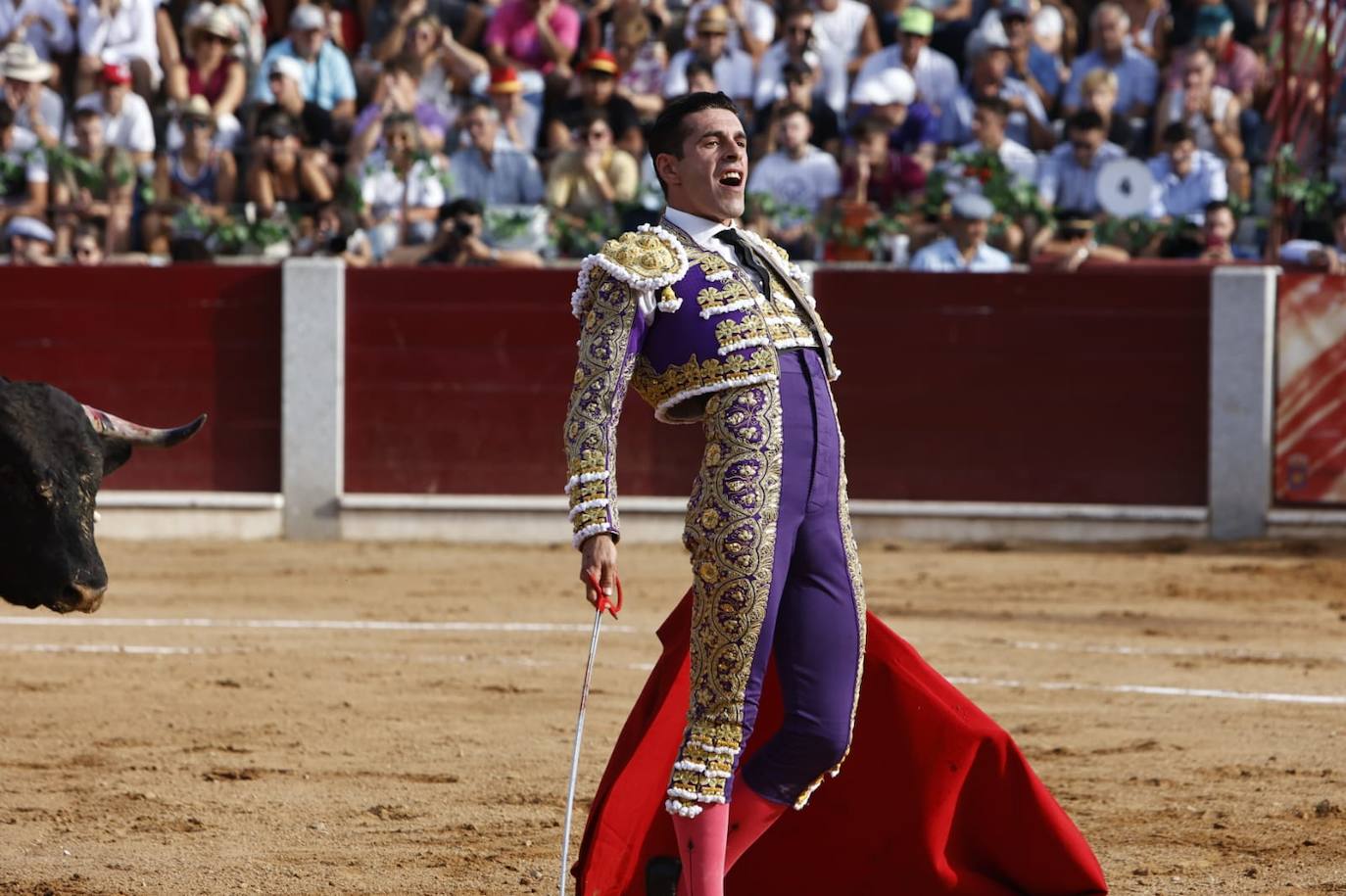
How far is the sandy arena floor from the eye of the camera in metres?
3.61

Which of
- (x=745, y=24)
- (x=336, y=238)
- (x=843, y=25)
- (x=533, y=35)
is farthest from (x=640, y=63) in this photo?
(x=336, y=238)

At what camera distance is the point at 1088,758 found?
175 inches

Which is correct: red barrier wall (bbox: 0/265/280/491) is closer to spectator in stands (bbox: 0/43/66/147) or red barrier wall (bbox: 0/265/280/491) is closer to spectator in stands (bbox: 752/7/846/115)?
spectator in stands (bbox: 0/43/66/147)

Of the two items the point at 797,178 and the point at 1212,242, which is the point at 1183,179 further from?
the point at 797,178

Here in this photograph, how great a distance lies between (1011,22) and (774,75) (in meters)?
1.09

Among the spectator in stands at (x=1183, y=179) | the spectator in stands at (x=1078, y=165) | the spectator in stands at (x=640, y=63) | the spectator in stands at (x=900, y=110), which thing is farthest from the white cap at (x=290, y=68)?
the spectator in stands at (x=1183, y=179)

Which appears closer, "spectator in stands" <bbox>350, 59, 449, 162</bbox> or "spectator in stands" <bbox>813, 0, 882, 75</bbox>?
"spectator in stands" <bbox>350, 59, 449, 162</bbox>

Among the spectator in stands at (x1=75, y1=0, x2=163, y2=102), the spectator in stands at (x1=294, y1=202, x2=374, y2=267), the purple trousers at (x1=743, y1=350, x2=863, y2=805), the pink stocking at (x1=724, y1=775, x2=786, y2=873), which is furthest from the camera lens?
the spectator in stands at (x1=75, y1=0, x2=163, y2=102)

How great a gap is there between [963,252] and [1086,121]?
0.73 meters

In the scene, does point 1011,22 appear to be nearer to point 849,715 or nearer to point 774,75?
point 774,75

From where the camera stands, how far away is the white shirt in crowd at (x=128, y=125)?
959cm

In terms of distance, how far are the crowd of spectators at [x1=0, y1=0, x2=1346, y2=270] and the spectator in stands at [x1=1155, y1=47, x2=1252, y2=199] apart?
0.01 metres

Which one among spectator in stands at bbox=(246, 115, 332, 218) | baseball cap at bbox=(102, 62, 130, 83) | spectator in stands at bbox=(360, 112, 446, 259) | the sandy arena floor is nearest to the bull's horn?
the sandy arena floor

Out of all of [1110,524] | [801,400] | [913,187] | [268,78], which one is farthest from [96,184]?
[801,400]
